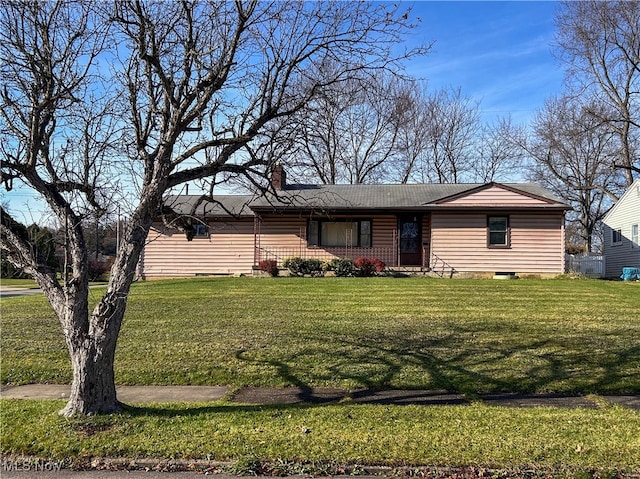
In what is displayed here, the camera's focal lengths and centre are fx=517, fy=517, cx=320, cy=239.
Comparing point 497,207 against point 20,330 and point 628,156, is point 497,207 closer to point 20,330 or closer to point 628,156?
point 20,330

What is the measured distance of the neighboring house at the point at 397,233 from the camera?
2047 centimetres

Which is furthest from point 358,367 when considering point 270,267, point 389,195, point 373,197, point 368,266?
point 389,195

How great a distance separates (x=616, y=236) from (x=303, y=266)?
18.0 meters

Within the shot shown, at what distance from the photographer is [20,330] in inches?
A: 422

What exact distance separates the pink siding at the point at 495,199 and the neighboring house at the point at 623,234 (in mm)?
8012

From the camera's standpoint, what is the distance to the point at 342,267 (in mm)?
19766

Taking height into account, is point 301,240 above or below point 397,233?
below

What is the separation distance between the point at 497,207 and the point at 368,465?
17.4 metres

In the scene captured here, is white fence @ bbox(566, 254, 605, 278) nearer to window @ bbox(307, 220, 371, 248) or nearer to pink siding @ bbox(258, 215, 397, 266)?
pink siding @ bbox(258, 215, 397, 266)

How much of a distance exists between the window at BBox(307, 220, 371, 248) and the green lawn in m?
5.11

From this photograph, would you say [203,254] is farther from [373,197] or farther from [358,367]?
[358,367]

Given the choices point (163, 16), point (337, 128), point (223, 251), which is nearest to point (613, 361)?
point (337, 128)

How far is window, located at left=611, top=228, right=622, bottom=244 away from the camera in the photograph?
88.2 ft

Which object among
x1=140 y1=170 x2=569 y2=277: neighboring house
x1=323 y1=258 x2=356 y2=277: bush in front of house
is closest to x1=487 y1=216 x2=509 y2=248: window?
x1=140 y1=170 x2=569 y2=277: neighboring house
